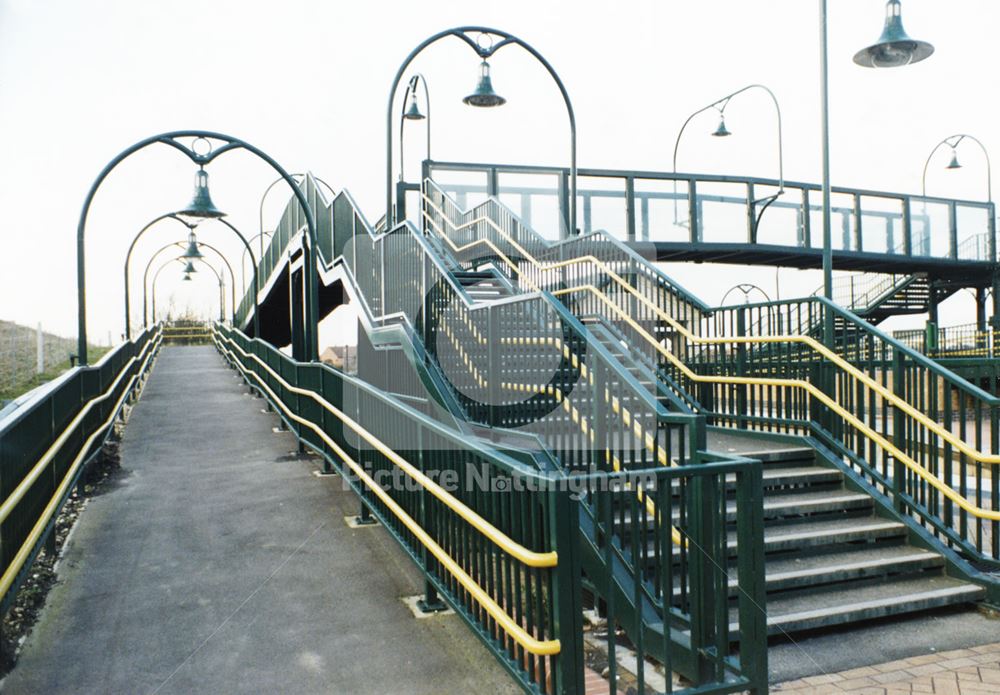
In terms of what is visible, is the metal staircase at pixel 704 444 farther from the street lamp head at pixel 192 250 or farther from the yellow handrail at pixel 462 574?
the street lamp head at pixel 192 250

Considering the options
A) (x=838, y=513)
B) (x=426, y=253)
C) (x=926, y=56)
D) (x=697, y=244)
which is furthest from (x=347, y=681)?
(x=697, y=244)

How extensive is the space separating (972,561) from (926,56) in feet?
28.1

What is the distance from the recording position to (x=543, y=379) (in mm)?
7512

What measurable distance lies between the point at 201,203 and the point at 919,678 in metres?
10.4

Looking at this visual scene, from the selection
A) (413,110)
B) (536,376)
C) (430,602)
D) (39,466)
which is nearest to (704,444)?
(430,602)

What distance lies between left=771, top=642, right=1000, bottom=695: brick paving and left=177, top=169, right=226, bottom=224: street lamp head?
32.0 ft

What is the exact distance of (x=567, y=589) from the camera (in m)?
3.61

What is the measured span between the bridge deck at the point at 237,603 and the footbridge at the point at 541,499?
3 centimetres

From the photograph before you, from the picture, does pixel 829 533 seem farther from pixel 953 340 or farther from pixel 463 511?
pixel 953 340

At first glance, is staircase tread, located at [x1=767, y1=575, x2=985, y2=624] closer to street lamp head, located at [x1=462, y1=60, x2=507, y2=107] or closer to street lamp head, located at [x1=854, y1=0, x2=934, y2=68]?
street lamp head, located at [x1=854, y1=0, x2=934, y2=68]

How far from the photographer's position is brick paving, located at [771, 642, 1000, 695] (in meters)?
4.50

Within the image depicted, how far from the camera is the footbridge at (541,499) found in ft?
13.5

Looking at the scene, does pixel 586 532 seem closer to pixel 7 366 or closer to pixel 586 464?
pixel 586 464

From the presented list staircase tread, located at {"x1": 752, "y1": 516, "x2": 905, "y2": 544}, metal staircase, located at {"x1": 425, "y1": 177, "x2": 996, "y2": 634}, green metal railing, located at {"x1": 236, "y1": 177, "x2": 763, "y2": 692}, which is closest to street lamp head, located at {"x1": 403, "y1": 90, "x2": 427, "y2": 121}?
green metal railing, located at {"x1": 236, "y1": 177, "x2": 763, "y2": 692}
